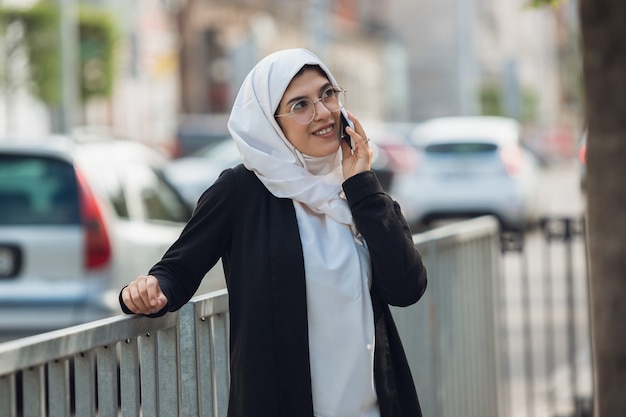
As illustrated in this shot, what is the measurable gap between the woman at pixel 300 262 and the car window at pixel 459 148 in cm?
1704

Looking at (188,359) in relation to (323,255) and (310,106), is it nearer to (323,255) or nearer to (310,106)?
(323,255)

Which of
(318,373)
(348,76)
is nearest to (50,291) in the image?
(318,373)

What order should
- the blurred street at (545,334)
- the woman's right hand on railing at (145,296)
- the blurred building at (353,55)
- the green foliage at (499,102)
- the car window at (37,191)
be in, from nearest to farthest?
the woman's right hand on railing at (145,296) → the blurred street at (545,334) → the car window at (37,191) → the blurred building at (353,55) → the green foliage at (499,102)

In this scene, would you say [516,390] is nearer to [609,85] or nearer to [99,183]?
[99,183]

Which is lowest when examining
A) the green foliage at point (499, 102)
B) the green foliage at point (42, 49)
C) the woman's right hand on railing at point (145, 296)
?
the woman's right hand on railing at point (145, 296)

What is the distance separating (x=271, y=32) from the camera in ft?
144

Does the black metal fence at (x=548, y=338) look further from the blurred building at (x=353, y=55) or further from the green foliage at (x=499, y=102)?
the green foliage at (x=499, y=102)

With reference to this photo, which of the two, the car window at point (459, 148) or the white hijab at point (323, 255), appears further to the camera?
the car window at point (459, 148)

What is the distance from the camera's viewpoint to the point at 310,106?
3.22 meters

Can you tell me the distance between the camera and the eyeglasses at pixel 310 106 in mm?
3197

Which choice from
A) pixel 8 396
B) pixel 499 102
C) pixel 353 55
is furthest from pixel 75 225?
pixel 499 102

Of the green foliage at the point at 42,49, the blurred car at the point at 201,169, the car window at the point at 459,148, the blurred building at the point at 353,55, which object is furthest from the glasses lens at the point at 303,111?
the green foliage at the point at 42,49

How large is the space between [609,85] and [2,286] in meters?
4.50

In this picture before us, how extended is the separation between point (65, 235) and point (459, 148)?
13.4 m
